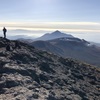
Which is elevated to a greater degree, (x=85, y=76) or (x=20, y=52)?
(x=20, y=52)

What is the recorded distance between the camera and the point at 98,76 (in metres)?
50.6

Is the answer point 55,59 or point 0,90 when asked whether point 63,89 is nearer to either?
point 0,90

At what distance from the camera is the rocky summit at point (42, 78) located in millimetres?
31062

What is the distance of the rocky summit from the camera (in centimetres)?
3106

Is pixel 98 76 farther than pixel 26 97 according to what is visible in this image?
Yes

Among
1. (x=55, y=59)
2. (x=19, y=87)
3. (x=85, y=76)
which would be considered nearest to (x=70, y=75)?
(x=85, y=76)

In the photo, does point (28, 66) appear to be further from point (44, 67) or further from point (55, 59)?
point (55, 59)

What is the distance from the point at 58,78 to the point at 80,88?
3951 millimetres

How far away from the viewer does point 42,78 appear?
123ft

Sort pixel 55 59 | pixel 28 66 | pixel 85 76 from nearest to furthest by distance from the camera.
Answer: pixel 28 66, pixel 85 76, pixel 55 59

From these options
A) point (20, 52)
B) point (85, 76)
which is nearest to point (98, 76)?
point (85, 76)

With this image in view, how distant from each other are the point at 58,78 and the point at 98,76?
44.5 feet

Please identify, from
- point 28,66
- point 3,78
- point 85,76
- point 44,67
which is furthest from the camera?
point 85,76

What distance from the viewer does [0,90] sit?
30688 millimetres
